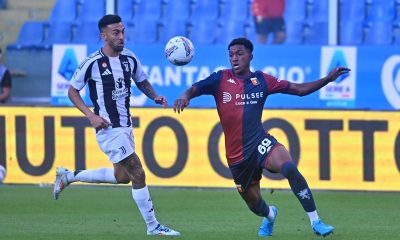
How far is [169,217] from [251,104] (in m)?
2.59

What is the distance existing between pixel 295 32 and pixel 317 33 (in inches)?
18.6

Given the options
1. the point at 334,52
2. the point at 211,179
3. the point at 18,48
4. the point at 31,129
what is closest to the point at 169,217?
the point at 211,179

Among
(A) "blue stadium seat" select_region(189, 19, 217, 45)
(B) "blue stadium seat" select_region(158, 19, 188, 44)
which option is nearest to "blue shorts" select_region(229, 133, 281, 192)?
(A) "blue stadium seat" select_region(189, 19, 217, 45)

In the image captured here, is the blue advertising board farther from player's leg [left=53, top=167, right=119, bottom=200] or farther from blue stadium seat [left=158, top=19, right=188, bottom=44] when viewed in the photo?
player's leg [left=53, top=167, right=119, bottom=200]

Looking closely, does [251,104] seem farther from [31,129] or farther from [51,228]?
[31,129]

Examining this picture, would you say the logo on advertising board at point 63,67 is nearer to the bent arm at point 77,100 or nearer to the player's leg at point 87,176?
the player's leg at point 87,176

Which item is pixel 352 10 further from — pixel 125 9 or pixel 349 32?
pixel 125 9

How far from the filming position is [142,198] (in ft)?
35.6

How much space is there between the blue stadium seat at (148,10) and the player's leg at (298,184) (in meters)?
10.7

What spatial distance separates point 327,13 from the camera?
19.6m

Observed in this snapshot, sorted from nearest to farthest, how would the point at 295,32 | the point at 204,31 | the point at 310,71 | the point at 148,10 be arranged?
the point at 310,71 < the point at 295,32 < the point at 204,31 < the point at 148,10

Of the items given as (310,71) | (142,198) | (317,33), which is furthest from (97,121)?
(317,33)

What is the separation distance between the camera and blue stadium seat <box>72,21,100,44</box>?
2083 cm

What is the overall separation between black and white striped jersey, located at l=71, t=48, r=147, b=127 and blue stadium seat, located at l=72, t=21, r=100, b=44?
9.73 metres
